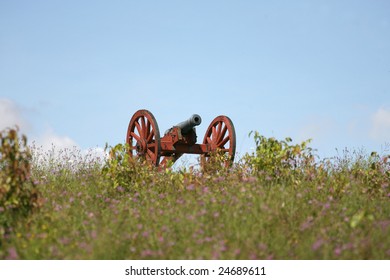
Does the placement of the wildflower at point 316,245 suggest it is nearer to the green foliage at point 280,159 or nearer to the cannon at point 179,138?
the green foliage at point 280,159

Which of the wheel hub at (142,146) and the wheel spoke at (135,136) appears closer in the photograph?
the wheel hub at (142,146)

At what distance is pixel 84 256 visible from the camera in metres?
3.57

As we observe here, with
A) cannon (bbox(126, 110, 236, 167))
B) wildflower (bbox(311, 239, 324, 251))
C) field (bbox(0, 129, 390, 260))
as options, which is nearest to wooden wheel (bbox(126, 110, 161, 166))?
cannon (bbox(126, 110, 236, 167))

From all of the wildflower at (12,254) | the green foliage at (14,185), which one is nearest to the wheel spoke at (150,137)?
the green foliage at (14,185)

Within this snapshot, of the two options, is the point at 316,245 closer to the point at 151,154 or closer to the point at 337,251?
the point at 337,251

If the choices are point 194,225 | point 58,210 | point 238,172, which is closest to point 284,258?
point 194,225

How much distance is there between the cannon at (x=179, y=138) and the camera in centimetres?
965

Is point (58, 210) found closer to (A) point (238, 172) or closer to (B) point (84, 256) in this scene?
(B) point (84, 256)

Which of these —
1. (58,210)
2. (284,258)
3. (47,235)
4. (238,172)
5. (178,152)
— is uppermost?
(178,152)

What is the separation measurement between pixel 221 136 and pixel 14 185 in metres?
6.19

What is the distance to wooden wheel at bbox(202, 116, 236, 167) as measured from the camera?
964cm

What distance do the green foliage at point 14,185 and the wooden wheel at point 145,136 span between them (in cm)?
470

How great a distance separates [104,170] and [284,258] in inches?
132

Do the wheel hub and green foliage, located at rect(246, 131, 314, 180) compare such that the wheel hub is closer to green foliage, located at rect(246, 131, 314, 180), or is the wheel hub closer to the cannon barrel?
the cannon barrel
